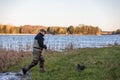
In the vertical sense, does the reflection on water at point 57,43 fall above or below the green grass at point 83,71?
below

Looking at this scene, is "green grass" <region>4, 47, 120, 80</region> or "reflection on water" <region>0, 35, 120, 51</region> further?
"reflection on water" <region>0, 35, 120, 51</region>

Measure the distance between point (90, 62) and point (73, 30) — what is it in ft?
345

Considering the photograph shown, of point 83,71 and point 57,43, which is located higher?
point 83,71

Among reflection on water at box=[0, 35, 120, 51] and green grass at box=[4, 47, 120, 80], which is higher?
green grass at box=[4, 47, 120, 80]

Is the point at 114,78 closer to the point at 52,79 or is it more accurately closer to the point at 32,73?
the point at 52,79

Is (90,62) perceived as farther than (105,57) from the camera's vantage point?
No

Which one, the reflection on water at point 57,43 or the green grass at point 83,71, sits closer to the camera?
the green grass at point 83,71

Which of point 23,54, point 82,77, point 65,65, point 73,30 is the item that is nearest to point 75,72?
point 82,77

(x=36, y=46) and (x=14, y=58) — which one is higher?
(x=36, y=46)

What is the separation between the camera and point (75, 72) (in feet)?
56.9

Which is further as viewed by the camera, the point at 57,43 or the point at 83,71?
the point at 57,43

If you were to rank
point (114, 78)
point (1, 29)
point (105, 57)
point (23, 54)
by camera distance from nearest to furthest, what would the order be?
point (114, 78) < point (105, 57) < point (23, 54) < point (1, 29)

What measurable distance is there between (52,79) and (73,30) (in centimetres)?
10894

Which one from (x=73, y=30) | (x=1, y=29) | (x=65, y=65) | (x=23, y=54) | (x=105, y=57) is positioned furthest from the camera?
(x=1, y=29)
